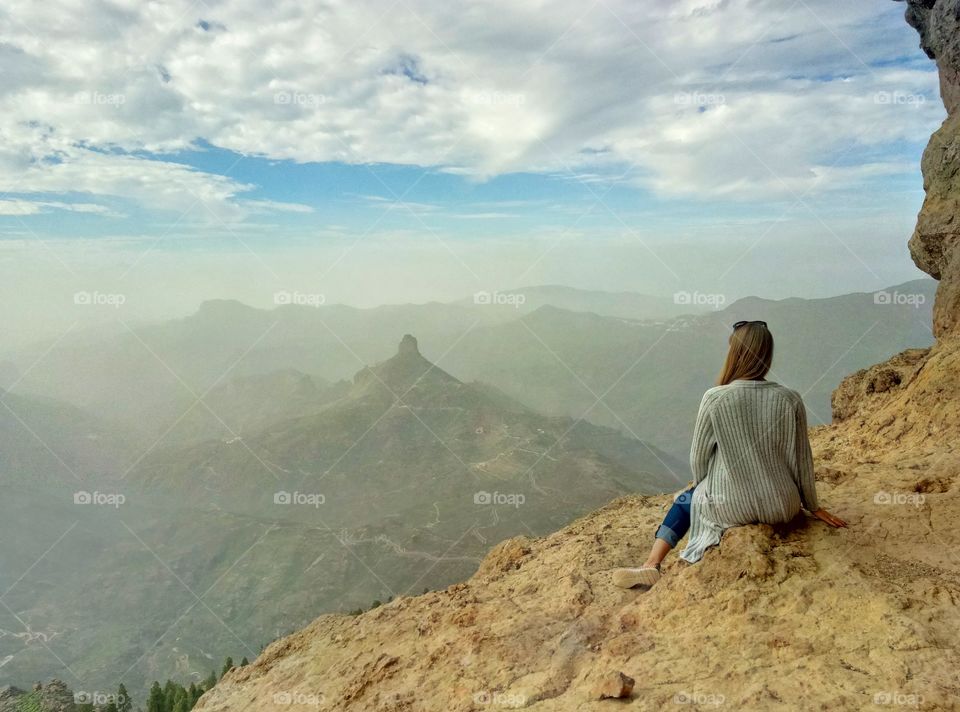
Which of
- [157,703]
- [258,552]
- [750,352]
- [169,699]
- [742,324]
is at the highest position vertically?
[742,324]

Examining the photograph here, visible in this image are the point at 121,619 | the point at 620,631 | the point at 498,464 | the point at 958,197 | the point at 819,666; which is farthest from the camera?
the point at 498,464

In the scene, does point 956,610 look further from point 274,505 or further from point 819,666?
point 274,505

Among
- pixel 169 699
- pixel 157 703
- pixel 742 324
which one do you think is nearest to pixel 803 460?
pixel 742 324

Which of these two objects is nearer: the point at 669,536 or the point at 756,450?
the point at 756,450

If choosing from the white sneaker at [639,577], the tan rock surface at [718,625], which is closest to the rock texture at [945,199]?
the tan rock surface at [718,625]

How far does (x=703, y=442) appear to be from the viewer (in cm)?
626

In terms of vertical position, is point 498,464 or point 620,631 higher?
point 620,631

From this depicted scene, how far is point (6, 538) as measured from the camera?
616ft

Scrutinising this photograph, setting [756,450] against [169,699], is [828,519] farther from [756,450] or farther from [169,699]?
[169,699]

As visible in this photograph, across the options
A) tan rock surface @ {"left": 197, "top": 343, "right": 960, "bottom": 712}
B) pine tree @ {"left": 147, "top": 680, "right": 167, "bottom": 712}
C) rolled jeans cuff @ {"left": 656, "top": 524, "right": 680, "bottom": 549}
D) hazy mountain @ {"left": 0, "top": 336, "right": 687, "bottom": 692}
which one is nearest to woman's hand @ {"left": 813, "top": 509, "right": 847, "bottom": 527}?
tan rock surface @ {"left": 197, "top": 343, "right": 960, "bottom": 712}

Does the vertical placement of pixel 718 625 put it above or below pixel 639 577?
above

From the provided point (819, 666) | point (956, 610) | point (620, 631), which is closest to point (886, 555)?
point (956, 610)

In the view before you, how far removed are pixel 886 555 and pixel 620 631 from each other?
2807 millimetres

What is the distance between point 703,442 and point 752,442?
479mm
